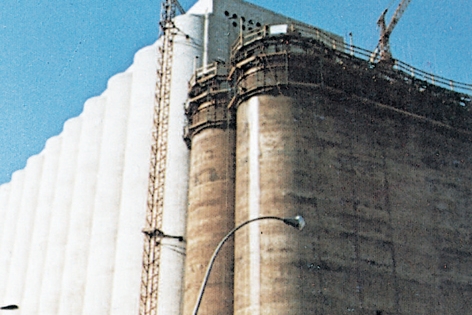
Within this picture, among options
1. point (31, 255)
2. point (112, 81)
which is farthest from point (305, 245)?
point (31, 255)

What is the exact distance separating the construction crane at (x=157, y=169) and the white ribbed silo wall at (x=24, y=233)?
27.5 m

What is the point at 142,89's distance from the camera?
58.3 m

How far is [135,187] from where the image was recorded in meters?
54.0

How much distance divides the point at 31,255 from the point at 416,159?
4345 cm

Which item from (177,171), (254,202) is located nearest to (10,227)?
(177,171)

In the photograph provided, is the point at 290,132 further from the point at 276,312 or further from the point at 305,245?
the point at 276,312

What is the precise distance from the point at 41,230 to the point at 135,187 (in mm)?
20783

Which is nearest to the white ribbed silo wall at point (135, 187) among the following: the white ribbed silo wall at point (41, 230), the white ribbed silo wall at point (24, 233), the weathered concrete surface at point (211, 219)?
the weathered concrete surface at point (211, 219)

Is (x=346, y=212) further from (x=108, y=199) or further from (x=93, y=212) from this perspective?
(x=93, y=212)

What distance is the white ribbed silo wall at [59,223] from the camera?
62.0m

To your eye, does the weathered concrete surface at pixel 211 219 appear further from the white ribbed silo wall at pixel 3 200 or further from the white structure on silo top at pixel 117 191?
the white ribbed silo wall at pixel 3 200

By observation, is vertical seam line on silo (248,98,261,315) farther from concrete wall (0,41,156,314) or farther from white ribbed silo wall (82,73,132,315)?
white ribbed silo wall (82,73,132,315)

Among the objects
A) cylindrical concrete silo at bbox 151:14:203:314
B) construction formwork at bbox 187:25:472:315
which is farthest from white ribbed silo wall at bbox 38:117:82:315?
construction formwork at bbox 187:25:472:315

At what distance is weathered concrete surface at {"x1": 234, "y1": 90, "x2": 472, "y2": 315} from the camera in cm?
3819
